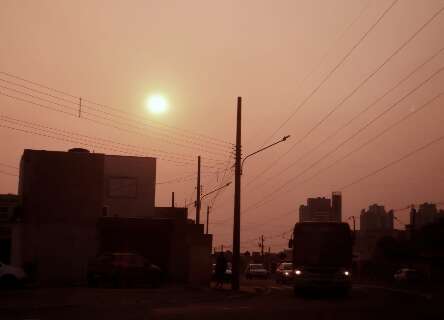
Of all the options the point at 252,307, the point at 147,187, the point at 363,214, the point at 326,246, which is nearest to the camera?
the point at 252,307

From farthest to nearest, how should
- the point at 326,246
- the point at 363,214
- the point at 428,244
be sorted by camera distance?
the point at 363,214 < the point at 428,244 < the point at 326,246

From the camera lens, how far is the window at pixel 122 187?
62438 mm

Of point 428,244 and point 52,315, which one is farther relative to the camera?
point 428,244

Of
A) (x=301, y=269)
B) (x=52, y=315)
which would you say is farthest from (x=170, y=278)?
(x=52, y=315)

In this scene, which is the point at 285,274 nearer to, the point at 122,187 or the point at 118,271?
the point at 118,271

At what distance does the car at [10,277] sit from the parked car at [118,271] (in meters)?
3.46

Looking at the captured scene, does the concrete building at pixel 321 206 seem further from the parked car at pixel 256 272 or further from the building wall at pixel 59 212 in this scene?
the building wall at pixel 59 212

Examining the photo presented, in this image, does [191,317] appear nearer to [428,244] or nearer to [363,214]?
[428,244]

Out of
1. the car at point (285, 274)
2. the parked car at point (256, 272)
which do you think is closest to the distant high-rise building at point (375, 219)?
the parked car at point (256, 272)

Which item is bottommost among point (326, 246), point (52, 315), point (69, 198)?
point (52, 315)

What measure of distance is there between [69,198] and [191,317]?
2488cm

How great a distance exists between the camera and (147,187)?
6322 centimetres

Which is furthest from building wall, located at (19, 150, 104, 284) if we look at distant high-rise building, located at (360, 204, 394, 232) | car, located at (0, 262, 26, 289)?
distant high-rise building, located at (360, 204, 394, 232)

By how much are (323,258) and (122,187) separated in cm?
3652
